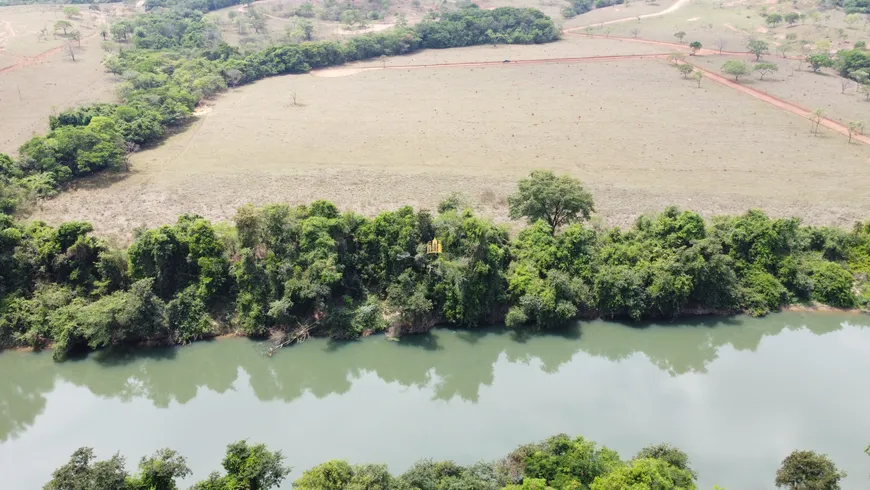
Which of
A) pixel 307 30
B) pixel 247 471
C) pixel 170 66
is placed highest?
pixel 307 30

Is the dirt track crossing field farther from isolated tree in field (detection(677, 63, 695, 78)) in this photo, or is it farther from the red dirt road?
isolated tree in field (detection(677, 63, 695, 78))

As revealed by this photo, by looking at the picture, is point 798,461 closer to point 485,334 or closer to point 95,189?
point 485,334

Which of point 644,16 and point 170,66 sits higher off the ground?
point 170,66

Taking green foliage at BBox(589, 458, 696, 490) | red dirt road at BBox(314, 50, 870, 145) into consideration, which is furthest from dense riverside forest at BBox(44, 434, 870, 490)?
red dirt road at BBox(314, 50, 870, 145)

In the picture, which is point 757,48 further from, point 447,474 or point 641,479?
point 447,474

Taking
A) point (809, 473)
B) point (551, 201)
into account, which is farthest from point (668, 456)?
point (551, 201)

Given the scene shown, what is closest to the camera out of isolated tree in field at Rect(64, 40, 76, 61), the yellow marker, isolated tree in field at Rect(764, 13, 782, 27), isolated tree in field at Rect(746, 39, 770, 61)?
the yellow marker
